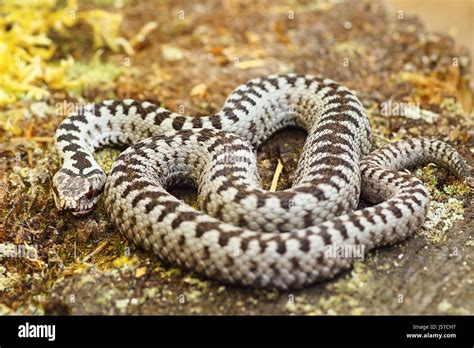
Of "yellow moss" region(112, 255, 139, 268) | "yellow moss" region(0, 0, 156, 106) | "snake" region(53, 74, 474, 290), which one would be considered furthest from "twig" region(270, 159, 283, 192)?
"yellow moss" region(0, 0, 156, 106)

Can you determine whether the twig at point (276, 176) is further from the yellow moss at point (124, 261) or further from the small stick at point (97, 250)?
the small stick at point (97, 250)

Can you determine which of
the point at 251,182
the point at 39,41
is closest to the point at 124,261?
the point at 251,182

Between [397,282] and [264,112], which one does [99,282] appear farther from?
[264,112]

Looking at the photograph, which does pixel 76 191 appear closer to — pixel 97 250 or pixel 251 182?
pixel 97 250

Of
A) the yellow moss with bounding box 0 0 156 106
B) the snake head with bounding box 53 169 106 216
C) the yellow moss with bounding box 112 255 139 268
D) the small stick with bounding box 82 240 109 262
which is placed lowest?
the yellow moss with bounding box 112 255 139 268

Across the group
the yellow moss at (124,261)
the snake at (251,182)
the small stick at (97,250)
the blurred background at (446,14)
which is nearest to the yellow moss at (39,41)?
the snake at (251,182)

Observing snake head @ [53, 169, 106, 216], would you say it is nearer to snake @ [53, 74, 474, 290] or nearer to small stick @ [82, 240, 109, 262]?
snake @ [53, 74, 474, 290]
